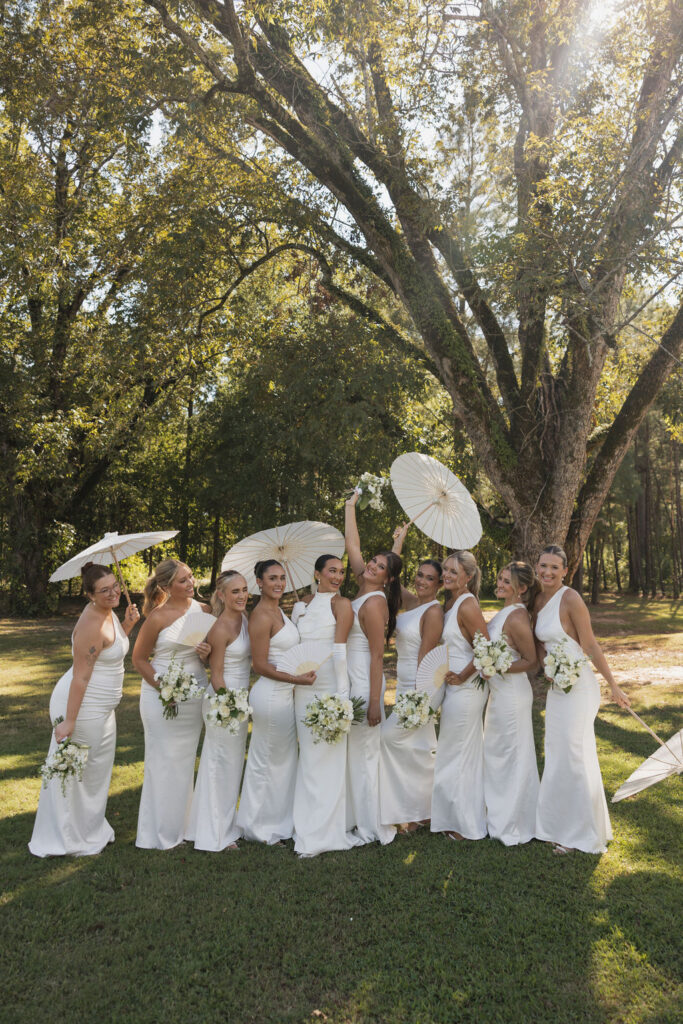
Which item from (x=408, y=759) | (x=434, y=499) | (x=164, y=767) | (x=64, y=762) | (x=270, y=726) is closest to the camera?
(x=64, y=762)

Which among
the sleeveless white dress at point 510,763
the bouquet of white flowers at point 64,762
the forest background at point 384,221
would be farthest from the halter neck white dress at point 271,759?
the forest background at point 384,221

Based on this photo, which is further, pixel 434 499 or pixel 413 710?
pixel 434 499

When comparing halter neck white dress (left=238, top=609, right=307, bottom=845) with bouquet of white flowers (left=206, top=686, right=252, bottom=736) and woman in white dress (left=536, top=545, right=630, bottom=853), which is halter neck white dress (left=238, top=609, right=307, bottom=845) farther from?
woman in white dress (left=536, top=545, right=630, bottom=853)

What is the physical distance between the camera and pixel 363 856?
5.77 meters

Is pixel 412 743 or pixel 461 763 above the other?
pixel 412 743

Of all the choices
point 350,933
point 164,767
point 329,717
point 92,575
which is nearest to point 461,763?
point 329,717

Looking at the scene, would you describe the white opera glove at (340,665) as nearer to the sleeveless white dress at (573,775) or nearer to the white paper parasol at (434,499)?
the white paper parasol at (434,499)

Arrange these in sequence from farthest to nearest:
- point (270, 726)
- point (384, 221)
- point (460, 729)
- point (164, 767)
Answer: point (384, 221) → point (460, 729) → point (270, 726) → point (164, 767)

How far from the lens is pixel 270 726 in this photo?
20.1 feet

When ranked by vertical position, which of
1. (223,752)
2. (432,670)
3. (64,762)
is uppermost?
(432,670)

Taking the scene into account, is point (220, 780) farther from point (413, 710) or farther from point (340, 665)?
point (413, 710)

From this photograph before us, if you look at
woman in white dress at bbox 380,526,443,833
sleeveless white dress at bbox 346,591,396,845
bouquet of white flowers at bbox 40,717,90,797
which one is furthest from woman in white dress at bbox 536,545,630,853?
bouquet of white flowers at bbox 40,717,90,797

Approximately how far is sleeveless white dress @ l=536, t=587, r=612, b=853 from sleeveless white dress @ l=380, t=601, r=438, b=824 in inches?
38.8

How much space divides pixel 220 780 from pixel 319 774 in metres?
0.80
